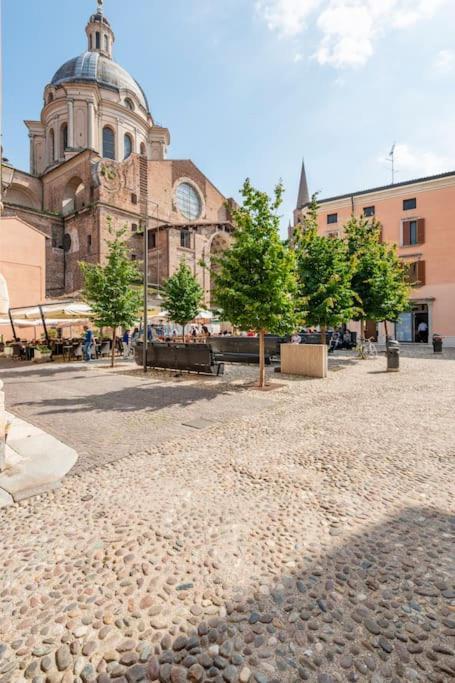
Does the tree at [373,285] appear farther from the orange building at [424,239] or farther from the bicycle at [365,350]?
the orange building at [424,239]

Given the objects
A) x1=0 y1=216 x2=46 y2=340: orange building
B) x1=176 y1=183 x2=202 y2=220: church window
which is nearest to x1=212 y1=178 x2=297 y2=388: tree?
x1=0 y1=216 x2=46 y2=340: orange building

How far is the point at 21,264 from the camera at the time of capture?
84.9ft

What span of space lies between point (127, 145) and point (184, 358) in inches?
1968

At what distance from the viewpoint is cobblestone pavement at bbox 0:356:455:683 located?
186 centimetres

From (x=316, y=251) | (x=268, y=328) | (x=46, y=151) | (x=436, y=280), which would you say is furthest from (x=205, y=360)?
(x=46, y=151)

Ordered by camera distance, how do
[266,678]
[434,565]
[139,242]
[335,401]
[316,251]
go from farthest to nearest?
1. [139,242]
2. [316,251]
3. [335,401]
4. [434,565]
5. [266,678]

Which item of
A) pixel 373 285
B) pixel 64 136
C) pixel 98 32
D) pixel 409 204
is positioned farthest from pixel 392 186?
pixel 98 32

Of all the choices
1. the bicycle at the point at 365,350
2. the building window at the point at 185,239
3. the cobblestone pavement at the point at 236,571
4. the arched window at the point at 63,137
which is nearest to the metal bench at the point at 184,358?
the cobblestone pavement at the point at 236,571

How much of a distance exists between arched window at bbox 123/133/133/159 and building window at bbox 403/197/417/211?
39.2 metres

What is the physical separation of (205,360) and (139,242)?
33402 millimetres

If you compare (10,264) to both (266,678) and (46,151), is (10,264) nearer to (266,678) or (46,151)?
(266,678)

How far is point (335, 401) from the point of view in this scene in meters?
7.94

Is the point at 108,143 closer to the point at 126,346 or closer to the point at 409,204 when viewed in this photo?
the point at 409,204

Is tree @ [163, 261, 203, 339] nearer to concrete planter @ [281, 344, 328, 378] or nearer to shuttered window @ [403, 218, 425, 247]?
concrete planter @ [281, 344, 328, 378]
